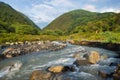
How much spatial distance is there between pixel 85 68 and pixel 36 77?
7709mm

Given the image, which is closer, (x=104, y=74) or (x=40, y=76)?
(x=40, y=76)

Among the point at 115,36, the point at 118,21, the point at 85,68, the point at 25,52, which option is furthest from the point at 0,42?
the point at 118,21

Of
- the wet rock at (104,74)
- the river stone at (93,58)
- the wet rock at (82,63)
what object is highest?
the river stone at (93,58)

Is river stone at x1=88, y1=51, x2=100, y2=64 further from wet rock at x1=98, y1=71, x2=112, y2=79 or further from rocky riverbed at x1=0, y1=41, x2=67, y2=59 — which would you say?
rocky riverbed at x1=0, y1=41, x2=67, y2=59

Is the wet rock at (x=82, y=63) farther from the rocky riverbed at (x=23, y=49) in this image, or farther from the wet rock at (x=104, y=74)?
the rocky riverbed at (x=23, y=49)

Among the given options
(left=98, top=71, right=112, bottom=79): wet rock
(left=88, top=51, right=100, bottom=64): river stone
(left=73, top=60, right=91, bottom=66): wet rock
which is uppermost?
(left=88, top=51, right=100, bottom=64): river stone

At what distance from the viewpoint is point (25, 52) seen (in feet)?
150

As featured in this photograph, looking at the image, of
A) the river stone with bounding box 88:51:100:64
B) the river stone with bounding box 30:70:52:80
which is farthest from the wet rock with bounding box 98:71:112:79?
the river stone with bounding box 88:51:100:64

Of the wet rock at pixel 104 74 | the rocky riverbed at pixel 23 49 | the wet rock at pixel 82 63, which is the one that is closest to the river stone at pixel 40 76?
the wet rock at pixel 104 74

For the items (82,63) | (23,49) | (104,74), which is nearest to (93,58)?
(82,63)

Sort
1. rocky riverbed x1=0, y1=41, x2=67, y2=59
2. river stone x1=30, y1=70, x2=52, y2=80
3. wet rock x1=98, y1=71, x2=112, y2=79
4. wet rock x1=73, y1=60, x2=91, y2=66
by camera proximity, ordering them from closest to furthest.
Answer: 1. river stone x1=30, y1=70, x2=52, y2=80
2. wet rock x1=98, y1=71, x2=112, y2=79
3. wet rock x1=73, y1=60, x2=91, y2=66
4. rocky riverbed x1=0, y1=41, x2=67, y2=59

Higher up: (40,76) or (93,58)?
(93,58)

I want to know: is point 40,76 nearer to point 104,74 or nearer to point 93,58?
point 104,74

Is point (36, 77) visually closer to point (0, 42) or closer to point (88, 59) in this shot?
point (88, 59)
